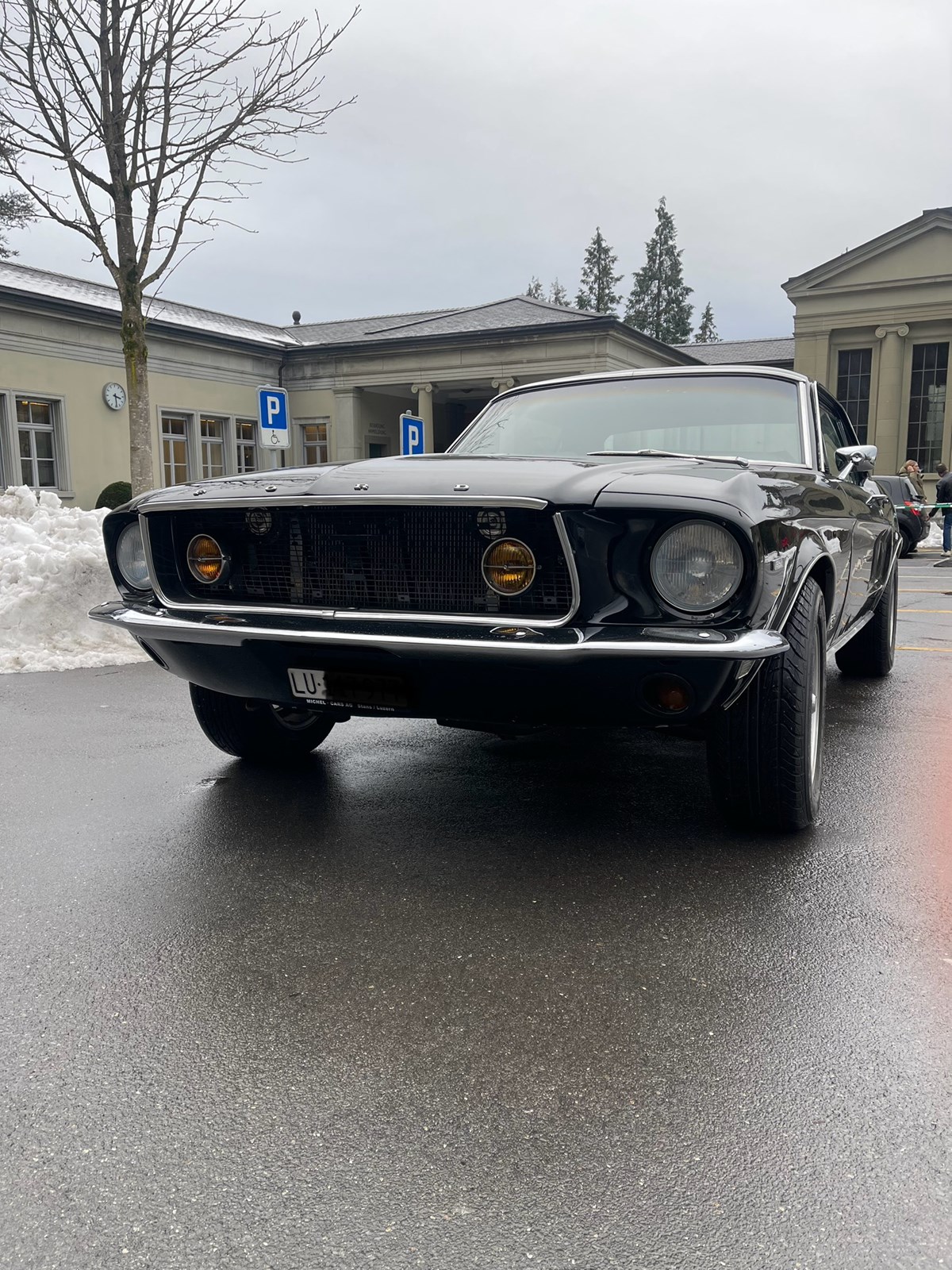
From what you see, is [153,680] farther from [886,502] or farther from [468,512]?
[886,502]

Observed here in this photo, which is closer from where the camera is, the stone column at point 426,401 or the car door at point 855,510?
the car door at point 855,510

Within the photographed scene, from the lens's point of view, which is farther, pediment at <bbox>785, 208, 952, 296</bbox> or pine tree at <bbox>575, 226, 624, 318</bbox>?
pine tree at <bbox>575, 226, 624, 318</bbox>

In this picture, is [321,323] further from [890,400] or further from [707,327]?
[707,327]

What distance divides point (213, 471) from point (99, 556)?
20.8 meters

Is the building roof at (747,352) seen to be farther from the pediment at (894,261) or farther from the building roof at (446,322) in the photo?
the building roof at (446,322)

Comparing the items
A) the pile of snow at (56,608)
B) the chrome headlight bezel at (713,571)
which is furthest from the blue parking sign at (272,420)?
the chrome headlight bezel at (713,571)

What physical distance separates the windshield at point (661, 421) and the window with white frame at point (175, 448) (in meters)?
22.4

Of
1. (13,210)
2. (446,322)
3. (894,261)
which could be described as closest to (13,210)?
(13,210)

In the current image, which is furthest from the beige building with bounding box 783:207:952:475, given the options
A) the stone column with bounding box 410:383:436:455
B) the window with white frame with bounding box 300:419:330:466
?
the window with white frame with bounding box 300:419:330:466

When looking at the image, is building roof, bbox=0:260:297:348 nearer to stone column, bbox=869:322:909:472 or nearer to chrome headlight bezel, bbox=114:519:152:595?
chrome headlight bezel, bbox=114:519:152:595

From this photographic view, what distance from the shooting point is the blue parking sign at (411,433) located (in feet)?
36.7

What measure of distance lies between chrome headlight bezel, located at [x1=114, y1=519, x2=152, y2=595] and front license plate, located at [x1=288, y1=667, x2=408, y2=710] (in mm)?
844

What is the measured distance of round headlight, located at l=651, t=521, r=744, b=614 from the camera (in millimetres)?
2551

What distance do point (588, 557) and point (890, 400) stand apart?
109 feet
